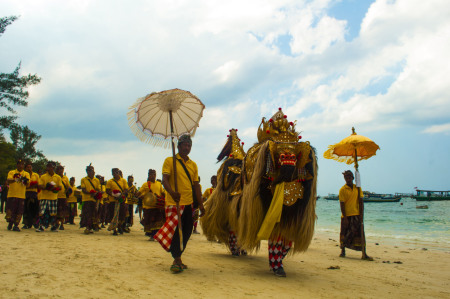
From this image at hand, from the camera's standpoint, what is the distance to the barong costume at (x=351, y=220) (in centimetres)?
855

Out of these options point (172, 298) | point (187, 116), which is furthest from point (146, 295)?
point (187, 116)

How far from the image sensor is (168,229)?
17.3 feet

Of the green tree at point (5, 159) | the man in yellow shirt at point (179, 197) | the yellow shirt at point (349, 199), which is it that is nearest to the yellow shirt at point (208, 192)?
the yellow shirt at point (349, 199)

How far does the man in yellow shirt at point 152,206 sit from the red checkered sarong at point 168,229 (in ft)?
12.9

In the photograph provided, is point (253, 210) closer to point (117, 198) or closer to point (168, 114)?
point (168, 114)

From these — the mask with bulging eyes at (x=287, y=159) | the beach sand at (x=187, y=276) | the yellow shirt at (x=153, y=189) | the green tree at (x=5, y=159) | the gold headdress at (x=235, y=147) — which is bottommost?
the beach sand at (x=187, y=276)

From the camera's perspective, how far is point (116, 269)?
16.7ft

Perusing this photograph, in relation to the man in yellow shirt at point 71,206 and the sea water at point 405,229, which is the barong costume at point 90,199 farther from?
the sea water at point 405,229

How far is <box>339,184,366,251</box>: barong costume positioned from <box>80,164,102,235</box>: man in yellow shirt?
6955 millimetres

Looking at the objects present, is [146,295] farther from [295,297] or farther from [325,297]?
→ [325,297]

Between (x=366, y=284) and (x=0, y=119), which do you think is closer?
(x=366, y=284)

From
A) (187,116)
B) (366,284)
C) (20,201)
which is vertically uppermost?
(187,116)

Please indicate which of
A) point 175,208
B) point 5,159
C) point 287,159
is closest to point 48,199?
point 175,208

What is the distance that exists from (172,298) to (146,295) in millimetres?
293
